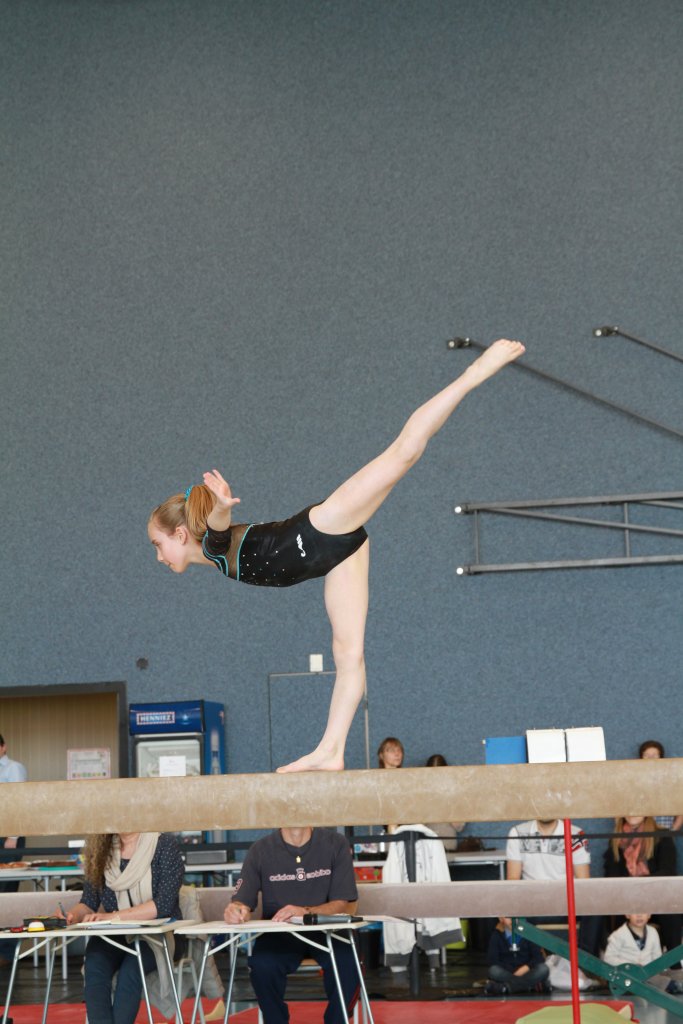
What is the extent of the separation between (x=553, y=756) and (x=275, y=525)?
14.2ft

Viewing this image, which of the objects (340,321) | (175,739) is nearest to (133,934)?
(175,739)

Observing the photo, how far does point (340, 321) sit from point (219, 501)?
6.66m

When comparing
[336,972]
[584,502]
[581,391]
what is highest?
[581,391]

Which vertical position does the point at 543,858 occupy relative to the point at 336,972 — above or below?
above

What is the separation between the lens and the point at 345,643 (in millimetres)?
3205

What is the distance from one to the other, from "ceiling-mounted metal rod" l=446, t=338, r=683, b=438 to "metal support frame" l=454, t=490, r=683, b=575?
0.49 m

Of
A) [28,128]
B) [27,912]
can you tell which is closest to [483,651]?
[27,912]

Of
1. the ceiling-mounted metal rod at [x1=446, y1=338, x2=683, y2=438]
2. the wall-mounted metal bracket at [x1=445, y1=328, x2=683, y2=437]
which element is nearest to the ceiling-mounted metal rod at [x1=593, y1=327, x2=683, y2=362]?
the wall-mounted metal bracket at [x1=445, y1=328, x2=683, y2=437]

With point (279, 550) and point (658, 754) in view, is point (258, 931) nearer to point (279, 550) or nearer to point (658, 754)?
point (279, 550)

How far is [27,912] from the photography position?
5812mm

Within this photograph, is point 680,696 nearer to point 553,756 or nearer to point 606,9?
point 553,756

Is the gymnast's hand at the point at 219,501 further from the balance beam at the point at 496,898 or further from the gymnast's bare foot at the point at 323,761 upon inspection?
the balance beam at the point at 496,898

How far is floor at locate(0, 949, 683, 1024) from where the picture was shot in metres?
6.26

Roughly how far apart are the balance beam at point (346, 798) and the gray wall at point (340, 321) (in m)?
6.58
